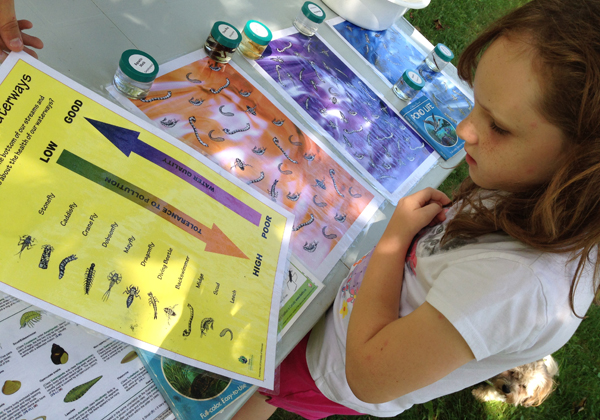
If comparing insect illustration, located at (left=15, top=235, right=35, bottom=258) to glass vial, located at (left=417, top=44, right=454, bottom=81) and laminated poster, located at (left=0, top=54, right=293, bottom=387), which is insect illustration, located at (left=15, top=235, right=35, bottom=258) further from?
glass vial, located at (left=417, top=44, right=454, bottom=81)

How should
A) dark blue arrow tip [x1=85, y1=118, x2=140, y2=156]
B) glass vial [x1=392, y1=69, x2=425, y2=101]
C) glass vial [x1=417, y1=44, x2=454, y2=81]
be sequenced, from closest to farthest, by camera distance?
1. dark blue arrow tip [x1=85, y1=118, x2=140, y2=156]
2. glass vial [x1=392, y1=69, x2=425, y2=101]
3. glass vial [x1=417, y1=44, x2=454, y2=81]

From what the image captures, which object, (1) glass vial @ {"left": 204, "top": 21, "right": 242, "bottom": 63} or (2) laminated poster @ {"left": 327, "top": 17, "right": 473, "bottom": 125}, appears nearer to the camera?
(1) glass vial @ {"left": 204, "top": 21, "right": 242, "bottom": 63}

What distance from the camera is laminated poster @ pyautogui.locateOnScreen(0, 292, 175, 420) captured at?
1.52 ft

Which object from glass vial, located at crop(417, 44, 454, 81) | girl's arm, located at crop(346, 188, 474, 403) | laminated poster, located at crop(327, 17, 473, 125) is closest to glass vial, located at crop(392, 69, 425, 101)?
laminated poster, located at crop(327, 17, 473, 125)

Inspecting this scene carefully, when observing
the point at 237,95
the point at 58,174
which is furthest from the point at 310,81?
the point at 58,174

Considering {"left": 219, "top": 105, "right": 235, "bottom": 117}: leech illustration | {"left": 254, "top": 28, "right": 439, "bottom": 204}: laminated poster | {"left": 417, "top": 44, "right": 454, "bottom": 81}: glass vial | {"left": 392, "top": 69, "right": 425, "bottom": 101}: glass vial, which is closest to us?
{"left": 219, "top": 105, "right": 235, "bottom": 117}: leech illustration

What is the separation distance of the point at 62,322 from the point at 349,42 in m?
1.01

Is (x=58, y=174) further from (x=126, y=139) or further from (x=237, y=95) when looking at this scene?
(x=237, y=95)

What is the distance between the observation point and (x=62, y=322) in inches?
20.0

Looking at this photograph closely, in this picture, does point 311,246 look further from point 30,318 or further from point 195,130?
point 30,318

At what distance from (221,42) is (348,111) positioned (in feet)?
1.14

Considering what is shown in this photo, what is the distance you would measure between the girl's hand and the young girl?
0.06m

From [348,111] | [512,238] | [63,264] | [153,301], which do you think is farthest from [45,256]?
[348,111]

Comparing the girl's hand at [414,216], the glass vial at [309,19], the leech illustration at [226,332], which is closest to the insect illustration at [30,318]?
the leech illustration at [226,332]
